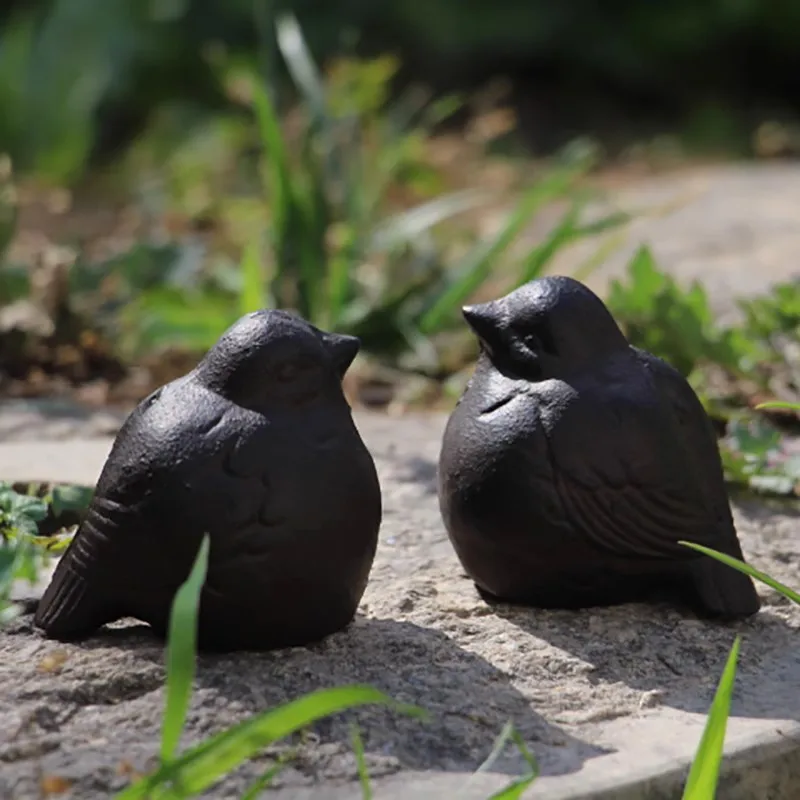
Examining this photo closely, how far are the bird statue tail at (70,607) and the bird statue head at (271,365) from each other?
0.34m

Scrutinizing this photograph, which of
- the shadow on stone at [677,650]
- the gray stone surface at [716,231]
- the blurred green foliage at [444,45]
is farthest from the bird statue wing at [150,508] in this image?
the blurred green foliage at [444,45]

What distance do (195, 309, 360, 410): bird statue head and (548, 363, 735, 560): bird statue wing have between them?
40cm

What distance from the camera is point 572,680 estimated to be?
92.0 inches

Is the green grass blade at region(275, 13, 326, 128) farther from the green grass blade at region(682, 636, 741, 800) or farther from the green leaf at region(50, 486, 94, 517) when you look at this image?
the green grass blade at region(682, 636, 741, 800)

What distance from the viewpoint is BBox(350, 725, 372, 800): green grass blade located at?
1855mm

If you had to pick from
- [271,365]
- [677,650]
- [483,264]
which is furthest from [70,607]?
[483,264]

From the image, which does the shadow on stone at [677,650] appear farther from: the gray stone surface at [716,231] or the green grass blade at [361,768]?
the gray stone surface at [716,231]

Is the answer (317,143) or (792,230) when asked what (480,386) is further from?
(792,230)

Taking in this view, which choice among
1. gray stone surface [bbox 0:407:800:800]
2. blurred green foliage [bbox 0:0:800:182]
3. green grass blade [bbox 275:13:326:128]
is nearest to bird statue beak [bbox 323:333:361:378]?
gray stone surface [bbox 0:407:800:800]

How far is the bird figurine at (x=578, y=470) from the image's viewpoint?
2463mm


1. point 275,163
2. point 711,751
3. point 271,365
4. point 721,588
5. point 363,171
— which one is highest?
point 363,171

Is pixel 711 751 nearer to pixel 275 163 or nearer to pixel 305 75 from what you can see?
pixel 275 163

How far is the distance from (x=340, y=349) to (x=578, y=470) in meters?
0.42

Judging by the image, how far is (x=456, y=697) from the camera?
7.30 ft
